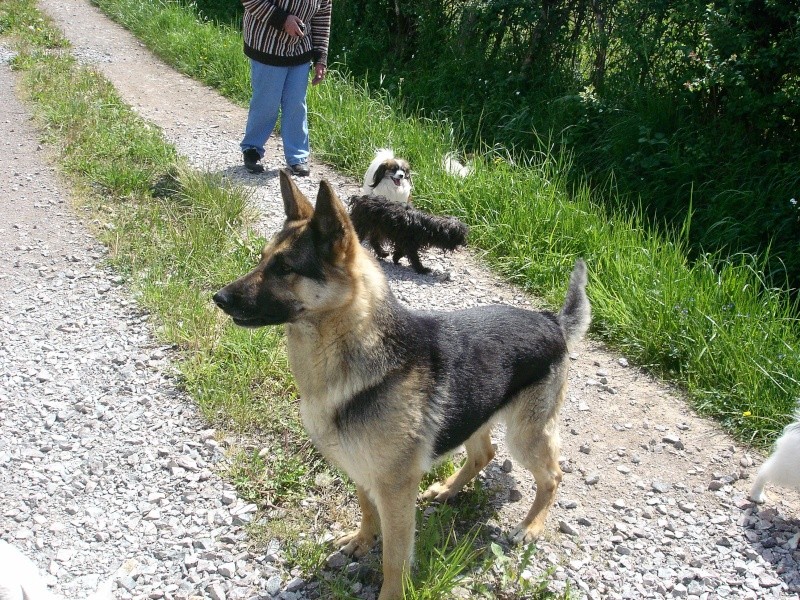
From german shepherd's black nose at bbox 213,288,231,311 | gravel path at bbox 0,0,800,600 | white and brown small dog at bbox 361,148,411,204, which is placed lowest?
gravel path at bbox 0,0,800,600

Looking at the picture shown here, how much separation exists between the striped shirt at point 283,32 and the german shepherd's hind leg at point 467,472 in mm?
4678

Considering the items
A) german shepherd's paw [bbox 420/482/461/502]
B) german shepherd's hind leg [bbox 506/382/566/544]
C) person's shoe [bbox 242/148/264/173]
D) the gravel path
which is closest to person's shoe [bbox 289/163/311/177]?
person's shoe [bbox 242/148/264/173]

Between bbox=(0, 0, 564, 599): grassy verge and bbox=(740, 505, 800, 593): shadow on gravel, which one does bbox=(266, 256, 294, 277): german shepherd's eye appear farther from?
bbox=(740, 505, 800, 593): shadow on gravel

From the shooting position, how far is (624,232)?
5.67 metres

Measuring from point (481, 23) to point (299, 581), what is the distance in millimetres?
7842

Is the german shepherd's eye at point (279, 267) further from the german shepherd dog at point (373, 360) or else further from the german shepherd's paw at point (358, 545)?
the german shepherd's paw at point (358, 545)

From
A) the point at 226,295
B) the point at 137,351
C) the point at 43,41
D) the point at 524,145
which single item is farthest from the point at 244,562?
the point at 43,41

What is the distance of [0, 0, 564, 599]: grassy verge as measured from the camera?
10.4ft

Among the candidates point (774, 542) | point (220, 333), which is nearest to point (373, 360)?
point (220, 333)

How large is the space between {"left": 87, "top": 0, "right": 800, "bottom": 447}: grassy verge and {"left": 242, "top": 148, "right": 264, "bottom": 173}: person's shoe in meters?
0.78

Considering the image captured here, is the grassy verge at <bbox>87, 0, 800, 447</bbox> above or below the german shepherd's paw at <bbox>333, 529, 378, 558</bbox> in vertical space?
above

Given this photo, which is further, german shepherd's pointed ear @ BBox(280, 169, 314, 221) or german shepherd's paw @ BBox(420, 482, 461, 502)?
german shepherd's paw @ BBox(420, 482, 461, 502)

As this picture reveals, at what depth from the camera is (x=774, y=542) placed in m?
3.45

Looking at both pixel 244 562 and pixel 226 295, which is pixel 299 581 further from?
pixel 226 295
